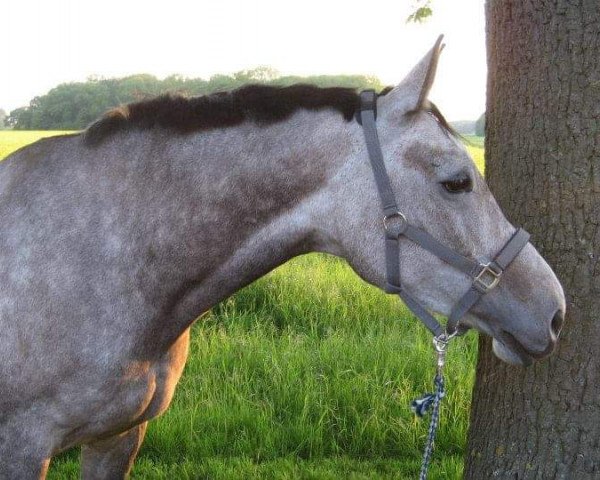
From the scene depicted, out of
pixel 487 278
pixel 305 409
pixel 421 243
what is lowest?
pixel 305 409

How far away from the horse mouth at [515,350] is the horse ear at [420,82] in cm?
88

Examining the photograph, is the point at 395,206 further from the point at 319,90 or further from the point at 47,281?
the point at 47,281

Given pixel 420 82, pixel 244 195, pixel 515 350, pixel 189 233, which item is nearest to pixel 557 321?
pixel 515 350

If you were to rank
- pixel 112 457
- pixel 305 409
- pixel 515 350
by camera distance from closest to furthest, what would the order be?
pixel 515 350
pixel 112 457
pixel 305 409

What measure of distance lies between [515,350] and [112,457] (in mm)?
1963

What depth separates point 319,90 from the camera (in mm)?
2371

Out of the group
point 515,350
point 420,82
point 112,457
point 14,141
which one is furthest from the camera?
point 14,141

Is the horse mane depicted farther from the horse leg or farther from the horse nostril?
the horse leg

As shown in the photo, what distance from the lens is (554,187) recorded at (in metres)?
2.62

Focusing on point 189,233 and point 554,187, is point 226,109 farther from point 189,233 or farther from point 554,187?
point 554,187

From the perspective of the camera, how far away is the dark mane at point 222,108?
235 cm

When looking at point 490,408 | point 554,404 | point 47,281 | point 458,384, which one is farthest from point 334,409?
point 47,281

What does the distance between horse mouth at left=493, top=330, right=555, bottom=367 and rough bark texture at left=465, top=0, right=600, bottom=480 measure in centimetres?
44

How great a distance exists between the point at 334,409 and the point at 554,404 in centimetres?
169
